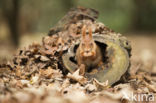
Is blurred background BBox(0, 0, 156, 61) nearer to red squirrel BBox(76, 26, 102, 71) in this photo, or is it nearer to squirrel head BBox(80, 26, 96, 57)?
red squirrel BBox(76, 26, 102, 71)

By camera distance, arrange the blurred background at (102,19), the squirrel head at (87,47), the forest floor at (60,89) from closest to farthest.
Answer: the forest floor at (60,89) < the squirrel head at (87,47) < the blurred background at (102,19)

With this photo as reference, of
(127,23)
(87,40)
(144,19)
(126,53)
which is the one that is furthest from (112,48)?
(127,23)

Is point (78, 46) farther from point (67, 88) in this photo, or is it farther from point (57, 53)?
point (67, 88)

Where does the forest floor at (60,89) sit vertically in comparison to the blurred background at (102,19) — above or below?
below

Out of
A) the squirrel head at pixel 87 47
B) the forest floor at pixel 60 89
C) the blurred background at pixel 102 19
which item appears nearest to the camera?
the forest floor at pixel 60 89

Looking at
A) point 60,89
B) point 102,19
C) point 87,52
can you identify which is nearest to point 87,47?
point 87,52

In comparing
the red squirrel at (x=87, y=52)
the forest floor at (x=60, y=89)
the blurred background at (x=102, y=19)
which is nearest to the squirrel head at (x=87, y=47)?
the red squirrel at (x=87, y=52)

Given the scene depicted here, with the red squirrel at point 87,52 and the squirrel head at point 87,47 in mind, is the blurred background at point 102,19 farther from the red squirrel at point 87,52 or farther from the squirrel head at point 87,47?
the squirrel head at point 87,47

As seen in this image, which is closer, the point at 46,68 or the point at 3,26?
the point at 46,68

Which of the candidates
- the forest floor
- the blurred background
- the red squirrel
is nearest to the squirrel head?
the red squirrel
